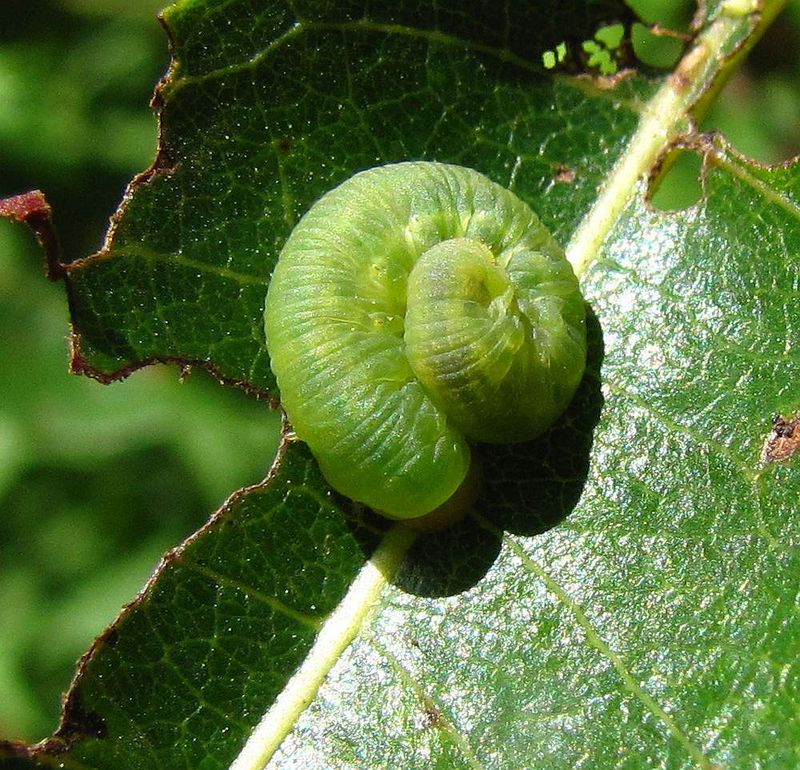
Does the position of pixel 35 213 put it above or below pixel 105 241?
above

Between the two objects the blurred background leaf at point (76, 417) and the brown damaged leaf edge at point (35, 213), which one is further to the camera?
the blurred background leaf at point (76, 417)

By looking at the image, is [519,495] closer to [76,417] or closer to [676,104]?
[676,104]

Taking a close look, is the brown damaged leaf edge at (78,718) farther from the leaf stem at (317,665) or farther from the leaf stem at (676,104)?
the leaf stem at (676,104)

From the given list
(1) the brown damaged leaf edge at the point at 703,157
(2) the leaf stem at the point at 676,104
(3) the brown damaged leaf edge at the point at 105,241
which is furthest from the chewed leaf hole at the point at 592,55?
(3) the brown damaged leaf edge at the point at 105,241

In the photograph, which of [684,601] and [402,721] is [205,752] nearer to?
[402,721]

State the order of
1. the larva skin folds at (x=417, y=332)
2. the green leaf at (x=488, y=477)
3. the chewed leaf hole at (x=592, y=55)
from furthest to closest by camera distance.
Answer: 1. the chewed leaf hole at (x=592, y=55)
2. the larva skin folds at (x=417, y=332)
3. the green leaf at (x=488, y=477)

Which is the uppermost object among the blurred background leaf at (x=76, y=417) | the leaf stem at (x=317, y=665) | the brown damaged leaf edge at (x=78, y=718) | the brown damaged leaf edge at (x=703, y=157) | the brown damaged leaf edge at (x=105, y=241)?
the brown damaged leaf edge at (x=703, y=157)

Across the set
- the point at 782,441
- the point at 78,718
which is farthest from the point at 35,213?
the point at 782,441

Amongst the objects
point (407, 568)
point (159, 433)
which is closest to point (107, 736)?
point (407, 568)
